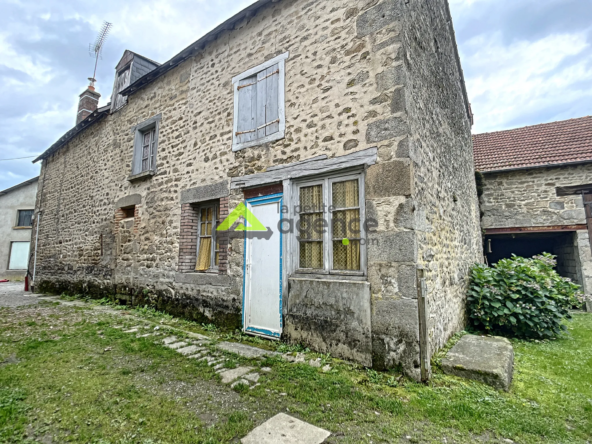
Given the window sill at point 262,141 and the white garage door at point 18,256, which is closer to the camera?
the window sill at point 262,141

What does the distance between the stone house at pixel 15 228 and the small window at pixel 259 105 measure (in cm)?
1890

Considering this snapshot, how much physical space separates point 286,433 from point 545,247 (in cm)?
1286

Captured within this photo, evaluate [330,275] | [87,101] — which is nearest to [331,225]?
[330,275]

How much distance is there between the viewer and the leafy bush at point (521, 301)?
4852 millimetres

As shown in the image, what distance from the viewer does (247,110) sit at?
204 inches

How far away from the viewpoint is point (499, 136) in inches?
442

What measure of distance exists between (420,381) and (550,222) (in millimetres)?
8484

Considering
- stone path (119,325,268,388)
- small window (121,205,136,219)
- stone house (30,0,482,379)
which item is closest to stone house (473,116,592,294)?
stone house (30,0,482,379)

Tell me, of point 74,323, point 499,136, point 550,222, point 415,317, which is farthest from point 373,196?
point 499,136

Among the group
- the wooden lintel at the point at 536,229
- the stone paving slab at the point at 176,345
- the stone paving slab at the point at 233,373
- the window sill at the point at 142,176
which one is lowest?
the stone paving slab at the point at 233,373

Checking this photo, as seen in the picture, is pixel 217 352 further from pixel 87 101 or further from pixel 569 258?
pixel 87 101

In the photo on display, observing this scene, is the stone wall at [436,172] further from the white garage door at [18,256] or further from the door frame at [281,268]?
the white garage door at [18,256]

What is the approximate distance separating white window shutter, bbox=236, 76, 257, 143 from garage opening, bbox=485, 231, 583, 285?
6.48 metres

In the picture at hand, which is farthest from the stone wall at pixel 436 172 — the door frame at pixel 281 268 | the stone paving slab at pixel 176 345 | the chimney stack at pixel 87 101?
the chimney stack at pixel 87 101
